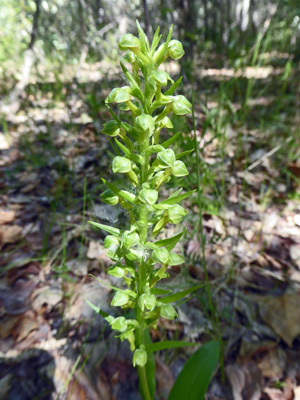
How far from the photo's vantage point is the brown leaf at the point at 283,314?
1.49 metres

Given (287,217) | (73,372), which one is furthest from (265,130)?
(73,372)

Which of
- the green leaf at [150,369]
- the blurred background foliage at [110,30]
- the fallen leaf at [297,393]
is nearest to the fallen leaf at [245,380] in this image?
the fallen leaf at [297,393]

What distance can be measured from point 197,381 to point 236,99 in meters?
3.78

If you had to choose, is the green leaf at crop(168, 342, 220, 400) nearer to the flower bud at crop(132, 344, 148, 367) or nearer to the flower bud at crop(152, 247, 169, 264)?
the flower bud at crop(132, 344, 148, 367)

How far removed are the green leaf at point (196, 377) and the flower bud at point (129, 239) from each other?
0.59 metres

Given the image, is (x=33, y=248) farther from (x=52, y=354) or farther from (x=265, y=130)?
(x=265, y=130)

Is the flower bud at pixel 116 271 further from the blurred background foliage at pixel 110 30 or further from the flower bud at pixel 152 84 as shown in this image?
the blurred background foliage at pixel 110 30

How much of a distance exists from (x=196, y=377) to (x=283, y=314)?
72 cm

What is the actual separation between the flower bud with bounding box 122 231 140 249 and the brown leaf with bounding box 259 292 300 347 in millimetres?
1092

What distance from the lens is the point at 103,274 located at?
1810 millimetres

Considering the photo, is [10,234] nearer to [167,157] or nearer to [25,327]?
[25,327]

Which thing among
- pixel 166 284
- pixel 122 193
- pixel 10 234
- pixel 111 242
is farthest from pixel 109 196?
pixel 10 234

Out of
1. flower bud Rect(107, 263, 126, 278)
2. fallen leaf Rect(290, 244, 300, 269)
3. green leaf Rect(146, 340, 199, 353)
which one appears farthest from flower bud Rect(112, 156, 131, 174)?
fallen leaf Rect(290, 244, 300, 269)

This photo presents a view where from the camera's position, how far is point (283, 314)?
155 centimetres
